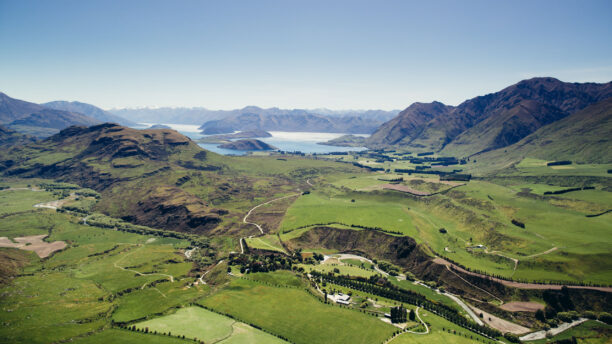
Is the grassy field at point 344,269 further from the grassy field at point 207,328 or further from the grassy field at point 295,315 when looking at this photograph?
the grassy field at point 207,328

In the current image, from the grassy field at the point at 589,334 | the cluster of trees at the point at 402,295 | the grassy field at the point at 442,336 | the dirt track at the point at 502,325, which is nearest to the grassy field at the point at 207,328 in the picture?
the grassy field at the point at 442,336

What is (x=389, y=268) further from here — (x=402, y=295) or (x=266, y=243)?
(x=266, y=243)

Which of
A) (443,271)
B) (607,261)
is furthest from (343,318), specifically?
(607,261)

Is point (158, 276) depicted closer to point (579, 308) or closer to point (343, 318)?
point (343, 318)

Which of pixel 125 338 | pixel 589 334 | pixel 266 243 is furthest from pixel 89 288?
pixel 589 334

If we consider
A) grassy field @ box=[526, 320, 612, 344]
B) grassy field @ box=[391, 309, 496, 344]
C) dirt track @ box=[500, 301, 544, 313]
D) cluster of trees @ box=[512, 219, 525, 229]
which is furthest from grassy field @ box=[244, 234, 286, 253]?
cluster of trees @ box=[512, 219, 525, 229]
